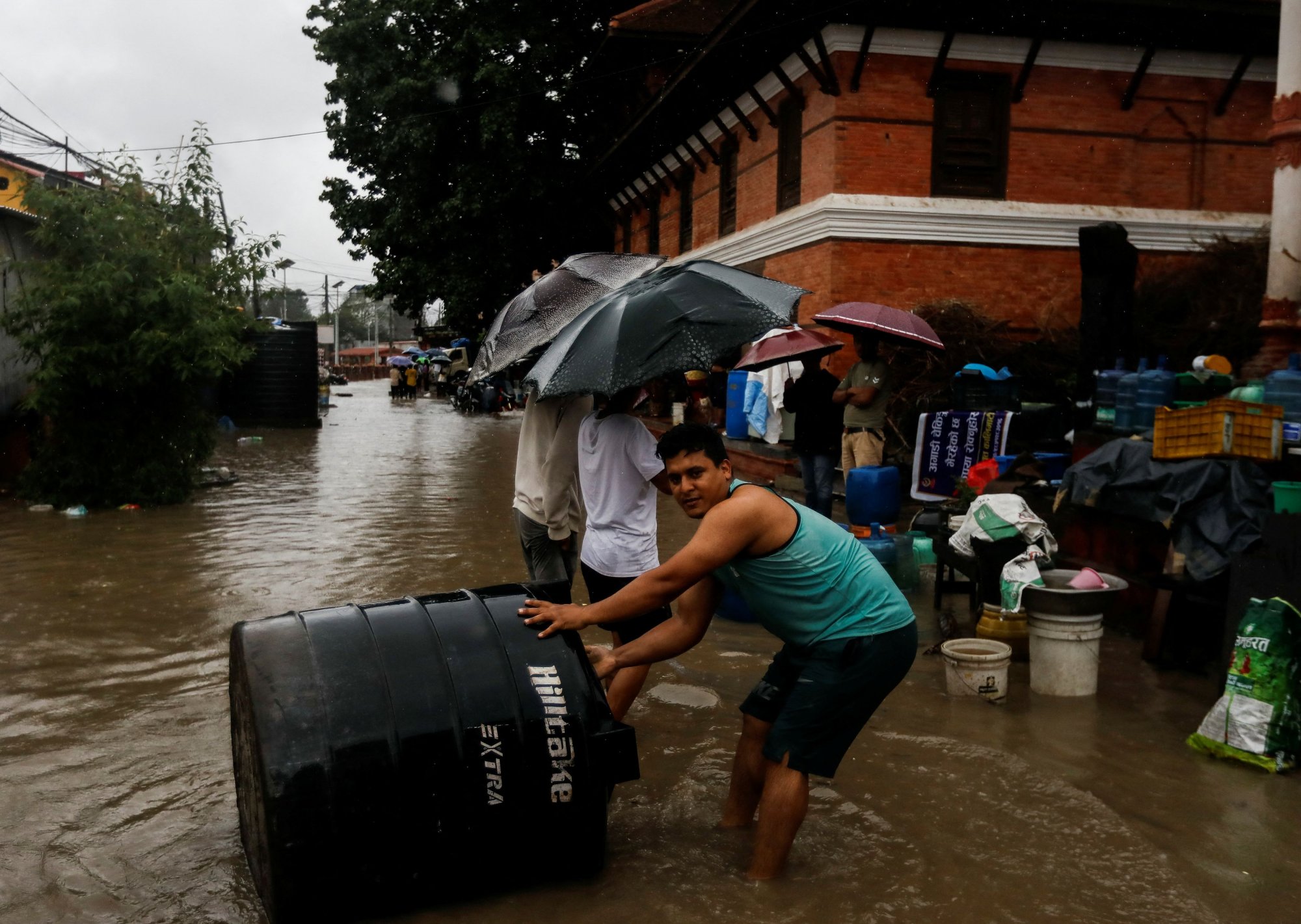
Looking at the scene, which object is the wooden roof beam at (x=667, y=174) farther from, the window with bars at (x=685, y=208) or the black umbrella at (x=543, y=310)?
the black umbrella at (x=543, y=310)

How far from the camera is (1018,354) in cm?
1291

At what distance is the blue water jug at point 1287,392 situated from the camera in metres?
6.51

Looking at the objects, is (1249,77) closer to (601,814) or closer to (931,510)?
(931,510)

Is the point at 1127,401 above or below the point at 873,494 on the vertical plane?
above

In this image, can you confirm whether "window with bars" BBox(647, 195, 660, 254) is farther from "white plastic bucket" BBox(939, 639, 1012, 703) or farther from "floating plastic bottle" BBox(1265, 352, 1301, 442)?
"white plastic bucket" BBox(939, 639, 1012, 703)

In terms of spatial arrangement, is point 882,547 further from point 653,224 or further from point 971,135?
point 653,224

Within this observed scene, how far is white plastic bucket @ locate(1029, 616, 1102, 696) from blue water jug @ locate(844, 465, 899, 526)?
3387 millimetres

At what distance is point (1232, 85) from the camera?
1420 centimetres

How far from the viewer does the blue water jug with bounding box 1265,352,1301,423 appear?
651 centimetres

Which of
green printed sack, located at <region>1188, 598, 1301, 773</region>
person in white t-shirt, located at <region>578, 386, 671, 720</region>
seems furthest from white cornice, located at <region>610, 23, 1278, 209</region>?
green printed sack, located at <region>1188, 598, 1301, 773</region>

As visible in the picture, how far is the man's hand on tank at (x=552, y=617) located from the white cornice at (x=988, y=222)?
34.9 ft

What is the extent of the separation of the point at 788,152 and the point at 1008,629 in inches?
403

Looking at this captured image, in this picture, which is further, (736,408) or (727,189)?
(727,189)

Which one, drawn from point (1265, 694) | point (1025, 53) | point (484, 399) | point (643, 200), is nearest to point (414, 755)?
point (1265, 694)
